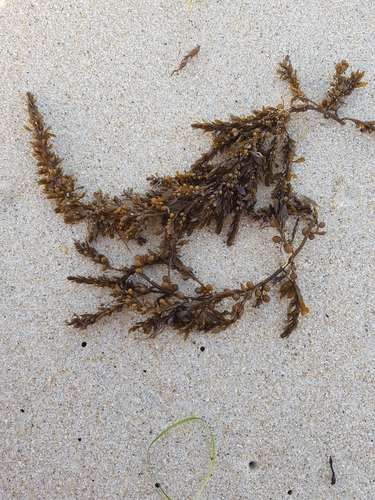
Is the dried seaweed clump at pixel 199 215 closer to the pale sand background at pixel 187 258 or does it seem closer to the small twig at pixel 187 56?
the pale sand background at pixel 187 258

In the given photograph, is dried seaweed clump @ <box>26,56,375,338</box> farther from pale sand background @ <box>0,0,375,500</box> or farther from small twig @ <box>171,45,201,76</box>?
small twig @ <box>171,45,201,76</box>

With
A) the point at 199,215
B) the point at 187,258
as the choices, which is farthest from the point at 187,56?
the point at 187,258

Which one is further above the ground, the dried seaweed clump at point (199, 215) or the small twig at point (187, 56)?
the small twig at point (187, 56)

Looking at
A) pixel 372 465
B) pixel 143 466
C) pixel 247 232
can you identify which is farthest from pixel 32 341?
pixel 372 465

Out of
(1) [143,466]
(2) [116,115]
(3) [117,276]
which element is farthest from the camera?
(2) [116,115]

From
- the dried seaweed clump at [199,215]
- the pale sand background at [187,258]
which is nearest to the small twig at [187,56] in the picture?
the pale sand background at [187,258]

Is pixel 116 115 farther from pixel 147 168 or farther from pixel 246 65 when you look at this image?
pixel 246 65

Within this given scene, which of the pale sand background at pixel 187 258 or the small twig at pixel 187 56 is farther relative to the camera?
the small twig at pixel 187 56
